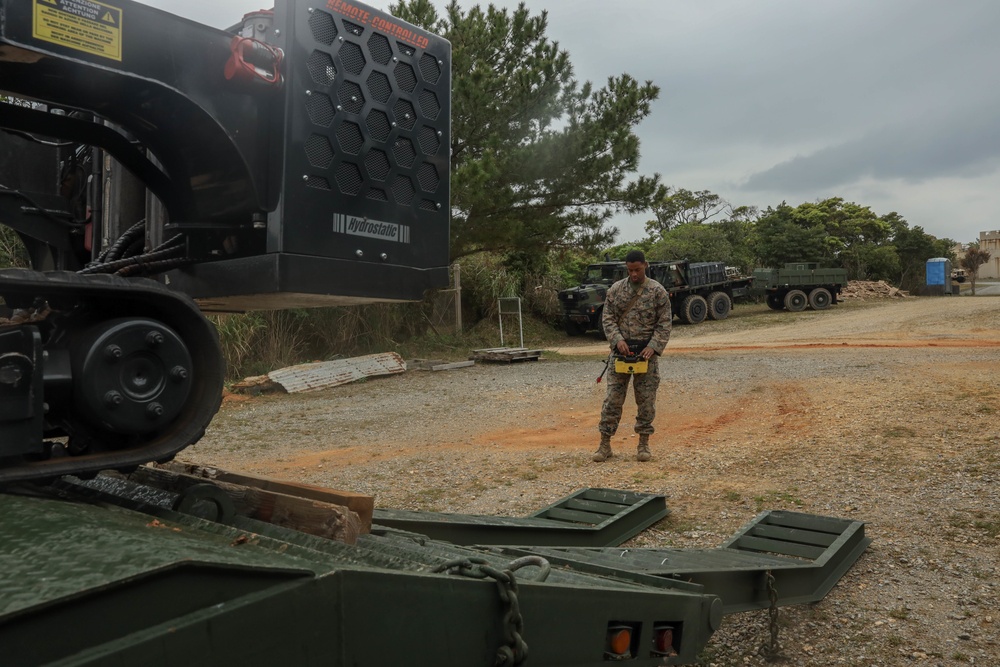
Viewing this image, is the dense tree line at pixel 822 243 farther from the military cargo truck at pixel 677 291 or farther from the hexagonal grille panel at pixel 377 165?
the hexagonal grille panel at pixel 377 165

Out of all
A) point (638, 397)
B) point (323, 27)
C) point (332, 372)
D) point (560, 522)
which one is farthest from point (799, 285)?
point (323, 27)

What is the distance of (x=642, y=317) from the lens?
773 centimetres

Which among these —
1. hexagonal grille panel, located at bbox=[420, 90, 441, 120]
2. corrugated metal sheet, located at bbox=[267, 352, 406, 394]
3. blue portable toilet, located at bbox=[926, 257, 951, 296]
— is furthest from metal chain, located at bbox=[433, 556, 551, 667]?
blue portable toilet, located at bbox=[926, 257, 951, 296]

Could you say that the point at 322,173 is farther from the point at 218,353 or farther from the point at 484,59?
the point at 484,59

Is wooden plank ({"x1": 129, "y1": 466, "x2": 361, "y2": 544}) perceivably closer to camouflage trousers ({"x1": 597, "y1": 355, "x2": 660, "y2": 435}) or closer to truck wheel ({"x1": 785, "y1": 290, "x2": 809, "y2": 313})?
camouflage trousers ({"x1": 597, "y1": 355, "x2": 660, "y2": 435})

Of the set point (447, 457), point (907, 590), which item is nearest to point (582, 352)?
point (447, 457)

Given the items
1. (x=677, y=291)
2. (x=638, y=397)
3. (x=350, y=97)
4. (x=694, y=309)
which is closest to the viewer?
(x=350, y=97)

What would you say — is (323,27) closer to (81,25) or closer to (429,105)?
(429,105)

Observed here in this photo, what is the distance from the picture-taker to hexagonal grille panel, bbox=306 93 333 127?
2619mm

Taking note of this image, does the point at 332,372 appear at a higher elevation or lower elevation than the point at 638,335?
lower

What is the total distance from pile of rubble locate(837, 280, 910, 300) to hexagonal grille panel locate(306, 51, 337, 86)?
35896 millimetres

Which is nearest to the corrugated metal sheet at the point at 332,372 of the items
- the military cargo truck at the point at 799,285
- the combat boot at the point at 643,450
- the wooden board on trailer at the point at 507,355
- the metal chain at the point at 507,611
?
the wooden board on trailer at the point at 507,355

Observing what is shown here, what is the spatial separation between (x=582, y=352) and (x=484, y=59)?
687 cm

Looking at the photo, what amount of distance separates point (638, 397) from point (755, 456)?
3.70ft
